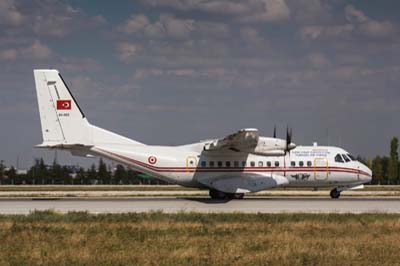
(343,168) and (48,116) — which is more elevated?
(48,116)

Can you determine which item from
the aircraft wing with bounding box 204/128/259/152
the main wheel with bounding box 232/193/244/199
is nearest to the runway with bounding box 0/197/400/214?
the main wheel with bounding box 232/193/244/199

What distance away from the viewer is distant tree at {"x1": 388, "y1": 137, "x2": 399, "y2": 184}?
93619mm

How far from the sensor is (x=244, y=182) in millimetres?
35562

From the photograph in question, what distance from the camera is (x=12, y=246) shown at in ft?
55.9

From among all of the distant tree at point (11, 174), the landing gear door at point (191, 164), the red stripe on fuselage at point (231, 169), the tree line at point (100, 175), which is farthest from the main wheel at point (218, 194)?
the distant tree at point (11, 174)

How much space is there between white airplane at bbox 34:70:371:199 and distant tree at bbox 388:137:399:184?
60043 millimetres

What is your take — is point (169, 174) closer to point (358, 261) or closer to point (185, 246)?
point (185, 246)

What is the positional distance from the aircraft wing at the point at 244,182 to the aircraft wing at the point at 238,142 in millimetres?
1729

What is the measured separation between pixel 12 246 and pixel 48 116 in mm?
18870

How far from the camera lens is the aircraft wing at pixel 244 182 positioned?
3544 centimetres

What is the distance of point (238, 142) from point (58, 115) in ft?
36.1

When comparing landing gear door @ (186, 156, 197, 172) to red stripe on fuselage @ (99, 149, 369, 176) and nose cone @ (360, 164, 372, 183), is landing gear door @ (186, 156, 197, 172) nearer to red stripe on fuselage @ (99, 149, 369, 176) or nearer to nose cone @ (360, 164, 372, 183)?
red stripe on fuselage @ (99, 149, 369, 176)

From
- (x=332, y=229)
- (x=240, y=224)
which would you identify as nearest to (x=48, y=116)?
(x=240, y=224)

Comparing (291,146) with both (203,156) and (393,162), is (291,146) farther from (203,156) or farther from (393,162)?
(393,162)
